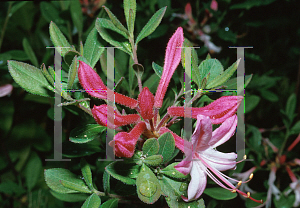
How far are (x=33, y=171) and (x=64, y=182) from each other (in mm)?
827

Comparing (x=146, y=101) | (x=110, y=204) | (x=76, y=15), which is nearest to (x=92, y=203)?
(x=110, y=204)

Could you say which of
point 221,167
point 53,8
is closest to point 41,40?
point 53,8

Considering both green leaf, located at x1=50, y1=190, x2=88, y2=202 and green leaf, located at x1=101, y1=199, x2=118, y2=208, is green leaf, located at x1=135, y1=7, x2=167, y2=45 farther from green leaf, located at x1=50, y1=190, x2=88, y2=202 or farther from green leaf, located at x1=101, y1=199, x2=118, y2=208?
green leaf, located at x1=50, y1=190, x2=88, y2=202

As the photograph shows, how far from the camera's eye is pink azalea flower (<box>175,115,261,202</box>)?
604 mm

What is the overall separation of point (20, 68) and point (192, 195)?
54cm

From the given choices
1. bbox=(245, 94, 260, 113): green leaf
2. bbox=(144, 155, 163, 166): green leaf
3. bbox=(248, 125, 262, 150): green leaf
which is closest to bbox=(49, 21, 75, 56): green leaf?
bbox=(144, 155, 163, 166): green leaf

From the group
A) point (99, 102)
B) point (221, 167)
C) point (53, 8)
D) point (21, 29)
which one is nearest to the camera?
point (221, 167)

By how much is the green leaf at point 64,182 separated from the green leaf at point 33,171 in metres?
0.79

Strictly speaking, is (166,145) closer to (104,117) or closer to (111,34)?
(104,117)

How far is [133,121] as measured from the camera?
0.67 meters

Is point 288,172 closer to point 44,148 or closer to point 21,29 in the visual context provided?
point 44,148

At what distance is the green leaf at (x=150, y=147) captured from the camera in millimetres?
609

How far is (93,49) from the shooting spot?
797 mm
